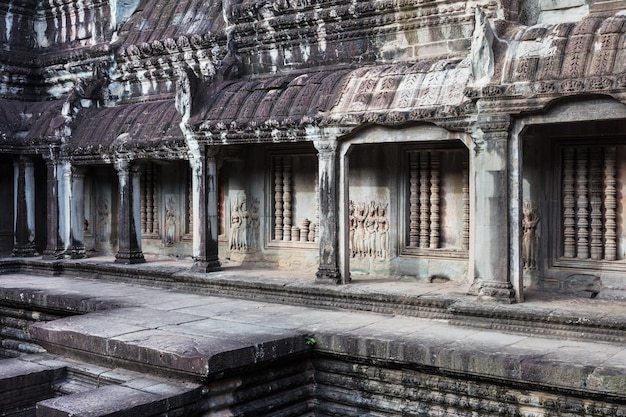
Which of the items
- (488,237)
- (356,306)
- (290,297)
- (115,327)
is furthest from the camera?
(290,297)

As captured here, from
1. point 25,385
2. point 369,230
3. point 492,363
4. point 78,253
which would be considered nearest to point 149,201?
point 78,253

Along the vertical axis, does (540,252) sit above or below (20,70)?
below

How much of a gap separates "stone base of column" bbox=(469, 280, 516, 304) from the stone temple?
0.02 m

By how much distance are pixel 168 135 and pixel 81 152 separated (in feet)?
8.14

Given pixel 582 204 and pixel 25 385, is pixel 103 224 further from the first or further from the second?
pixel 582 204

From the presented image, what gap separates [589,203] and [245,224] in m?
6.12

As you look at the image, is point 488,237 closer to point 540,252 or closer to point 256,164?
point 540,252

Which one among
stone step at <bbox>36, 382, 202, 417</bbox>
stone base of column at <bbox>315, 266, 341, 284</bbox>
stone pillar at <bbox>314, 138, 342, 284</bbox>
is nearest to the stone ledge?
stone step at <bbox>36, 382, 202, 417</bbox>

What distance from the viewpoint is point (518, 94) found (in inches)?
319

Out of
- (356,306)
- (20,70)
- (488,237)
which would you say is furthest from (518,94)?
(20,70)

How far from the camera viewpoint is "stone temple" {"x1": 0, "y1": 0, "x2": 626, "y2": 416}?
8.20 meters

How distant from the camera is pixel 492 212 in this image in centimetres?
850

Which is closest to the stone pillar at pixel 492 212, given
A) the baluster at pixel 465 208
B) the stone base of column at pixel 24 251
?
the baluster at pixel 465 208

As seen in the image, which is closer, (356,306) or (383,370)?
(383,370)
